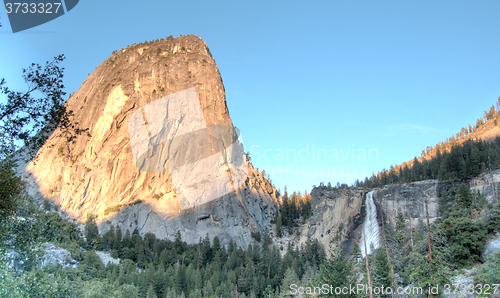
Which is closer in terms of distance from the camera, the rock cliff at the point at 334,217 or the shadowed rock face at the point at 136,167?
the rock cliff at the point at 334,217

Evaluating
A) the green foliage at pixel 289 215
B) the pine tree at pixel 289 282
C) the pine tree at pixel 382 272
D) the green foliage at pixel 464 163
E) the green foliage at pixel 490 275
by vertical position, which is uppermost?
the green foliage at pixel 464 163

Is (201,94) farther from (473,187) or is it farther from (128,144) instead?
(473,187)

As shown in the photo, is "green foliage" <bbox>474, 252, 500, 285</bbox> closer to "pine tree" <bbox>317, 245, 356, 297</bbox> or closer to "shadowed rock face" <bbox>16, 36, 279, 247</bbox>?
"pine tree" <bbox>317, 245, 356, 297</bbox>

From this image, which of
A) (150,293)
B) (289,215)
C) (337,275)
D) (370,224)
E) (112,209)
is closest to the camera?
(337,275)

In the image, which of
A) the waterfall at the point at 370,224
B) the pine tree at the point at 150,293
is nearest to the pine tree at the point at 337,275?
the pine tree at the point at 150,293

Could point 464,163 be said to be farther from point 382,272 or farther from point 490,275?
point 490,275

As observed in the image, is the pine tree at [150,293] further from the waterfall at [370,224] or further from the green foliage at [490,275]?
the waterfall at [370,224]

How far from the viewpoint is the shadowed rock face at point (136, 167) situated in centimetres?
11381

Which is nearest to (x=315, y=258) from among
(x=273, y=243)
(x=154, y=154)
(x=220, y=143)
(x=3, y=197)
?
(x=273, y=243)

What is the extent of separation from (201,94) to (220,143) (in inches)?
857

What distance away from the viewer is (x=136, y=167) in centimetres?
11925

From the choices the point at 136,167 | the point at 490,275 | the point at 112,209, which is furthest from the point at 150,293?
the point at 136,167

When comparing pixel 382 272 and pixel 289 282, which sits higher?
pixel 382 272

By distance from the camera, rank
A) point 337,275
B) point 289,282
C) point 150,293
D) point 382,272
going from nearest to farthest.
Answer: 1. point 337,275
2. point 382,272
3. point 150,293
4. point 289,282
